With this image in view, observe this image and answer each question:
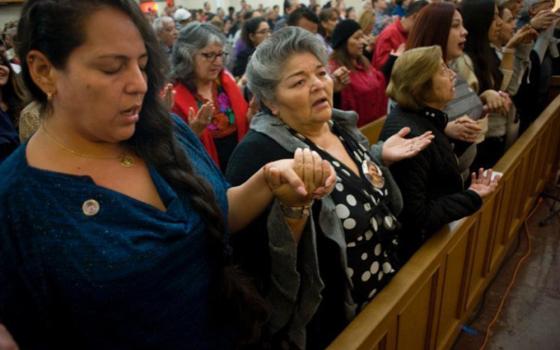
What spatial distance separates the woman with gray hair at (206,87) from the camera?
7.66 feet

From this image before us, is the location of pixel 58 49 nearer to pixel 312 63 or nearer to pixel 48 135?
pixel 48 135

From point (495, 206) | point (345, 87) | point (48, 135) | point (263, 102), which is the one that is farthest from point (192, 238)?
point (345, 87)

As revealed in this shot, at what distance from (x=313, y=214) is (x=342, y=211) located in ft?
0.34

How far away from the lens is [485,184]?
5.99ft

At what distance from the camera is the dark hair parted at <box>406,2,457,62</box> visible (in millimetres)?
2281

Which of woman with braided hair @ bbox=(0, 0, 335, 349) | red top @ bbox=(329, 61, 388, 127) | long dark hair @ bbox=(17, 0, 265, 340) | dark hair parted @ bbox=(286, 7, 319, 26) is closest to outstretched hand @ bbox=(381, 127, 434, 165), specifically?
woman with braided hair @ bbox=(0, 0, 335, 349)

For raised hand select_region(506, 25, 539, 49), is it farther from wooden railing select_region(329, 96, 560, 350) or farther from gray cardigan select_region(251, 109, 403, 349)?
gray cardigan select_region(251, 109, 403, 349)

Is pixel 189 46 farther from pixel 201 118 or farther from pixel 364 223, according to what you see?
pixel 364 223

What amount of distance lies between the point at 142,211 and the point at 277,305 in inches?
23.5

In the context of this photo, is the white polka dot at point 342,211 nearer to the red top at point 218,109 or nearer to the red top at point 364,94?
the red top at point 218,109

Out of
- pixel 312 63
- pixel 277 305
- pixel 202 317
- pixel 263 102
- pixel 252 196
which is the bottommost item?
pixel 277 305

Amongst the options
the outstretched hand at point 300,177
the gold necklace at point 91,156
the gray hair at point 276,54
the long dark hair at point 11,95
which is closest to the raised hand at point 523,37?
the gray hair at point 276,54

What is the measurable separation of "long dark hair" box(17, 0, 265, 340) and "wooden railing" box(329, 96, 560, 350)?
42 centimetres

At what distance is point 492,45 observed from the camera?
2836 mm
